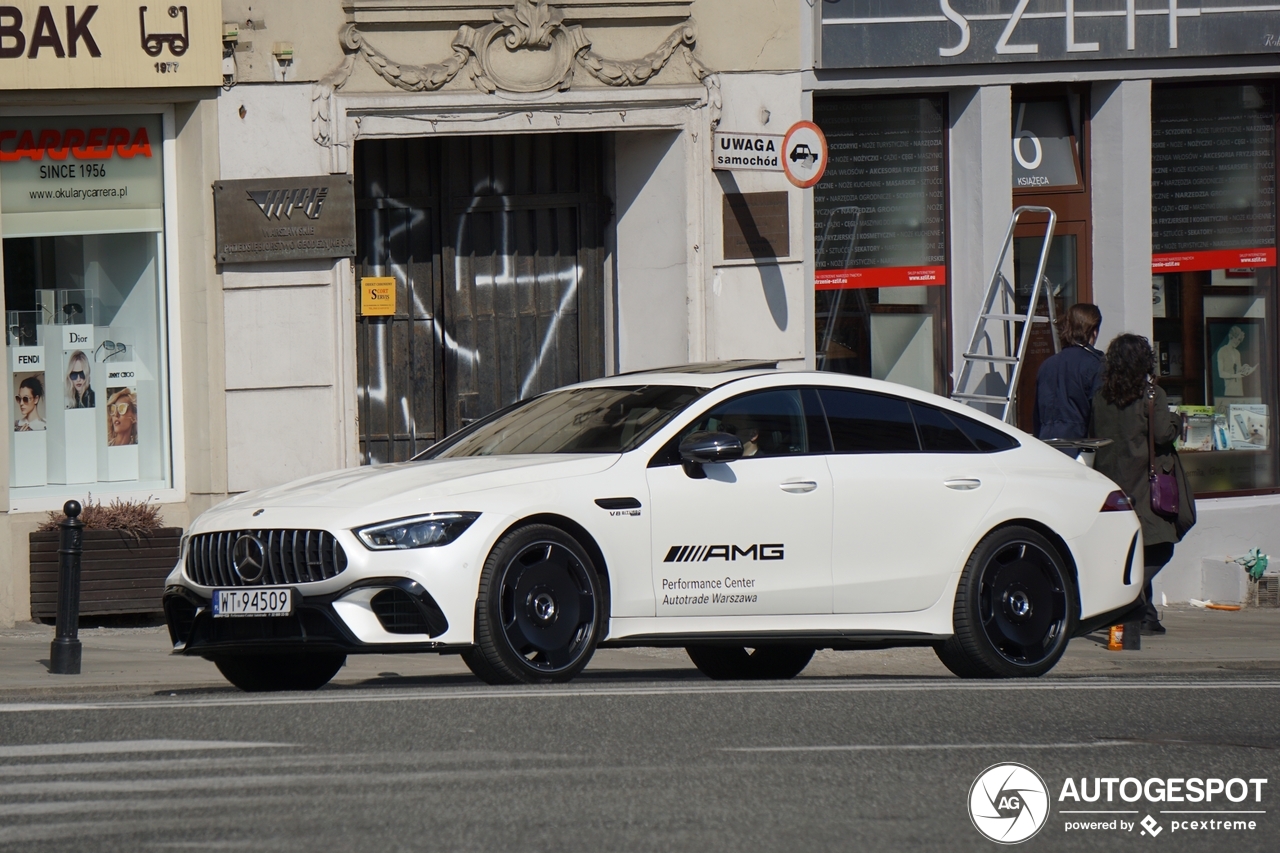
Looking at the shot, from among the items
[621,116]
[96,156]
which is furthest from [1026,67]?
[96,156]

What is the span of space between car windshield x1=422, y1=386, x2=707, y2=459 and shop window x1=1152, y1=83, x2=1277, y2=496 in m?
7.62

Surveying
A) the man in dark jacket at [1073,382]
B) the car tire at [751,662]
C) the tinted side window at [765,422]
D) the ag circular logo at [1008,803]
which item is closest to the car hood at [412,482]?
the tinted side window at [765,422]

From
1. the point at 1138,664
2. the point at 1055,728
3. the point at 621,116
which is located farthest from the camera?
the point at 621,116

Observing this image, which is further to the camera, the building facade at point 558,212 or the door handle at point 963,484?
the building facade at point 558,212

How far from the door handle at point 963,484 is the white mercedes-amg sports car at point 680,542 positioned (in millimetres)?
11

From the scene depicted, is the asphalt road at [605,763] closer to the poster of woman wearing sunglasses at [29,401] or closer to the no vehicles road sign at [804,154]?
the poster of woman wearing sunglasses at [29,401]

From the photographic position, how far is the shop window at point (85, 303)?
13148 millimetres

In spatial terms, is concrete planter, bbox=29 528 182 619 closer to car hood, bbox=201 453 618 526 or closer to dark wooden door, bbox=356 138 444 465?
dark wooden door, bbox=356 138 444 465

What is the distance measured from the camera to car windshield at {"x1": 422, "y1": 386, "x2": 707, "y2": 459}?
8469 millimetres

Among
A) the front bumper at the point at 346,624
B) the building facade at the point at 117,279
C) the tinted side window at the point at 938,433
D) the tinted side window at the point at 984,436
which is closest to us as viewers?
the front bumper at the point at 346,624

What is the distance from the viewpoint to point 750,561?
8.39 m

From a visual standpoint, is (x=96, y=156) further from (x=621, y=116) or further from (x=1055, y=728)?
(x=1055, y=728)

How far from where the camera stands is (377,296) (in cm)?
1434

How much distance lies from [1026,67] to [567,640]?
8.38 metres
